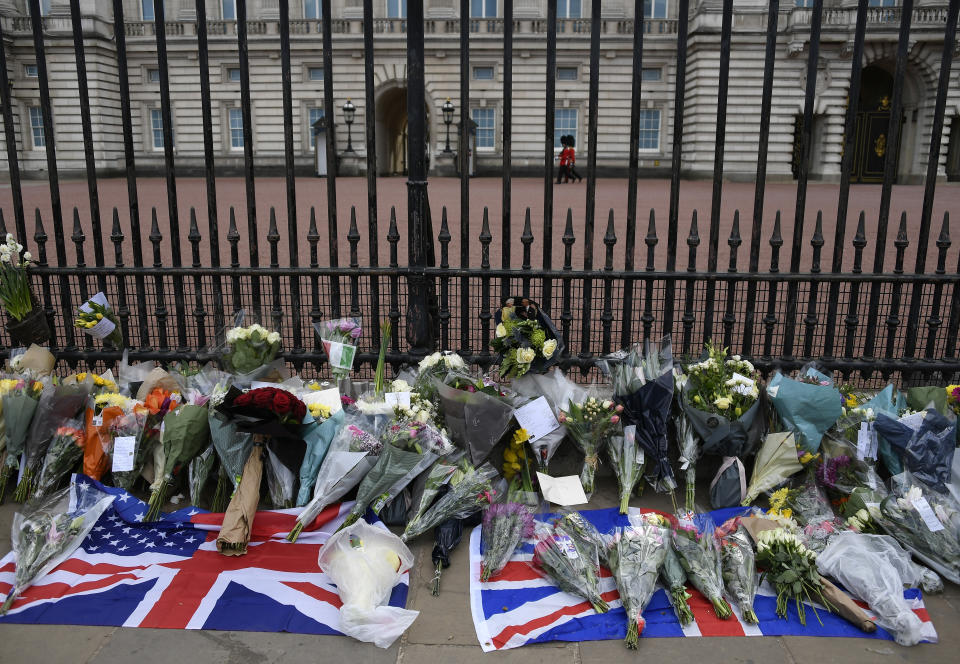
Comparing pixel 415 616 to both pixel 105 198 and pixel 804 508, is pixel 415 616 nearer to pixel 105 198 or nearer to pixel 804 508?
pixel 804 508

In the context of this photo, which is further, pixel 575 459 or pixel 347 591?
pixel 575 459

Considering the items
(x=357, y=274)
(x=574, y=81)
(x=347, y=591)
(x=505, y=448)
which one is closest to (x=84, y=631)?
(x=347, y=591)

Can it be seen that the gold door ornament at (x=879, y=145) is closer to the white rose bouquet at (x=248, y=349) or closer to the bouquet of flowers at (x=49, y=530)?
the white rose bouquet at (x=248, y=349)

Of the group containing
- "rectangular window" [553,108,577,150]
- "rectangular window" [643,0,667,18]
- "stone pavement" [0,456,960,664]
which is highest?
"rectangular window" [643,0,667,18]

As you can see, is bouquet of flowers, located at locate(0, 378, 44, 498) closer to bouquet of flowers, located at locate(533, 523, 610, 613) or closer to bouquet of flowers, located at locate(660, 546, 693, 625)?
bouquet of flowers, located at locate(533, 523, 610, 613)

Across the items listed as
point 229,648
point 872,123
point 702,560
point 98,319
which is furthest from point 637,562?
point 872,123

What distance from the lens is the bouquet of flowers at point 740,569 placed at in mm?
2637

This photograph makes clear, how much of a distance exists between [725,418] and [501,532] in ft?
4.03

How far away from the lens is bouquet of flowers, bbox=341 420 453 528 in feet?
10.2

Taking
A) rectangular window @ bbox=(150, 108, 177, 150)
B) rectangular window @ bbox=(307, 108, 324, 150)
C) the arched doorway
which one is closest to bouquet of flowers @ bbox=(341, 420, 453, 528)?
the arched doorway

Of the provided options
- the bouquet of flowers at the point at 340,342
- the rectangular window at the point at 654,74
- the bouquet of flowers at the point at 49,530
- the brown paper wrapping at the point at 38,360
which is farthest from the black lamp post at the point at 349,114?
the bouquet of flowers at the point at 49,530

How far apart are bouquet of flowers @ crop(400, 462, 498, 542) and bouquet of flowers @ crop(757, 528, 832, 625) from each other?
3.87 feet

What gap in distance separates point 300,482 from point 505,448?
1.01 meters

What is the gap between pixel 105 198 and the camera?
1644 centimetres
